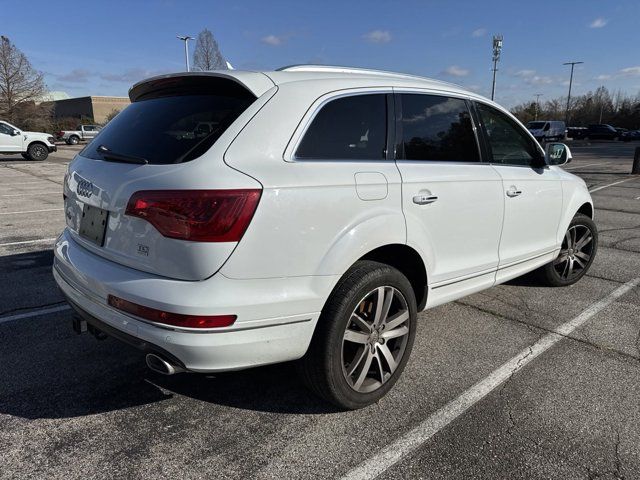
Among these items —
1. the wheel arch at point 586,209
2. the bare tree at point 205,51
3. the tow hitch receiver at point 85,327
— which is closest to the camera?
the tow hitch receiver at point 85,327

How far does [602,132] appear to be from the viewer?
184 ft

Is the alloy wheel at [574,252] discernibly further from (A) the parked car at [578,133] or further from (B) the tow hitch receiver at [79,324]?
(A) the parked car at [578,133]

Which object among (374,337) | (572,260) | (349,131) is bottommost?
(572,260)

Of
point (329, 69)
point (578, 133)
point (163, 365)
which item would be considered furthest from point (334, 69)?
point (578, 133)

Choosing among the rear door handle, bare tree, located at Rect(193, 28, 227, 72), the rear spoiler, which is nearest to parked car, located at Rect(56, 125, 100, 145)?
bare tree, located at Rect(193, 28, 227, 72)

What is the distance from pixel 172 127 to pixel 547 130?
4473cm

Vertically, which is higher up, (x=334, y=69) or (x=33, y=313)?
(x=334, y=69)

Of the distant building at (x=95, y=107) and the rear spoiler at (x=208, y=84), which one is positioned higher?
the distant building at (x=95, y=107)

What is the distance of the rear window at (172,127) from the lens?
93.5 inches

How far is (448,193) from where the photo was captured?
3158mm

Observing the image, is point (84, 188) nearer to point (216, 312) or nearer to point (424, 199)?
point (216, 312)

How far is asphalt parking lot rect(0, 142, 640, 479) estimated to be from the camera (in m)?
2.35

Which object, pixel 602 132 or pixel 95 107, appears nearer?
pixel 602 132

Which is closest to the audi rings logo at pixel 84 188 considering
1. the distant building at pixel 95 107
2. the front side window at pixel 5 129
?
the front side window at pixel 5 129
